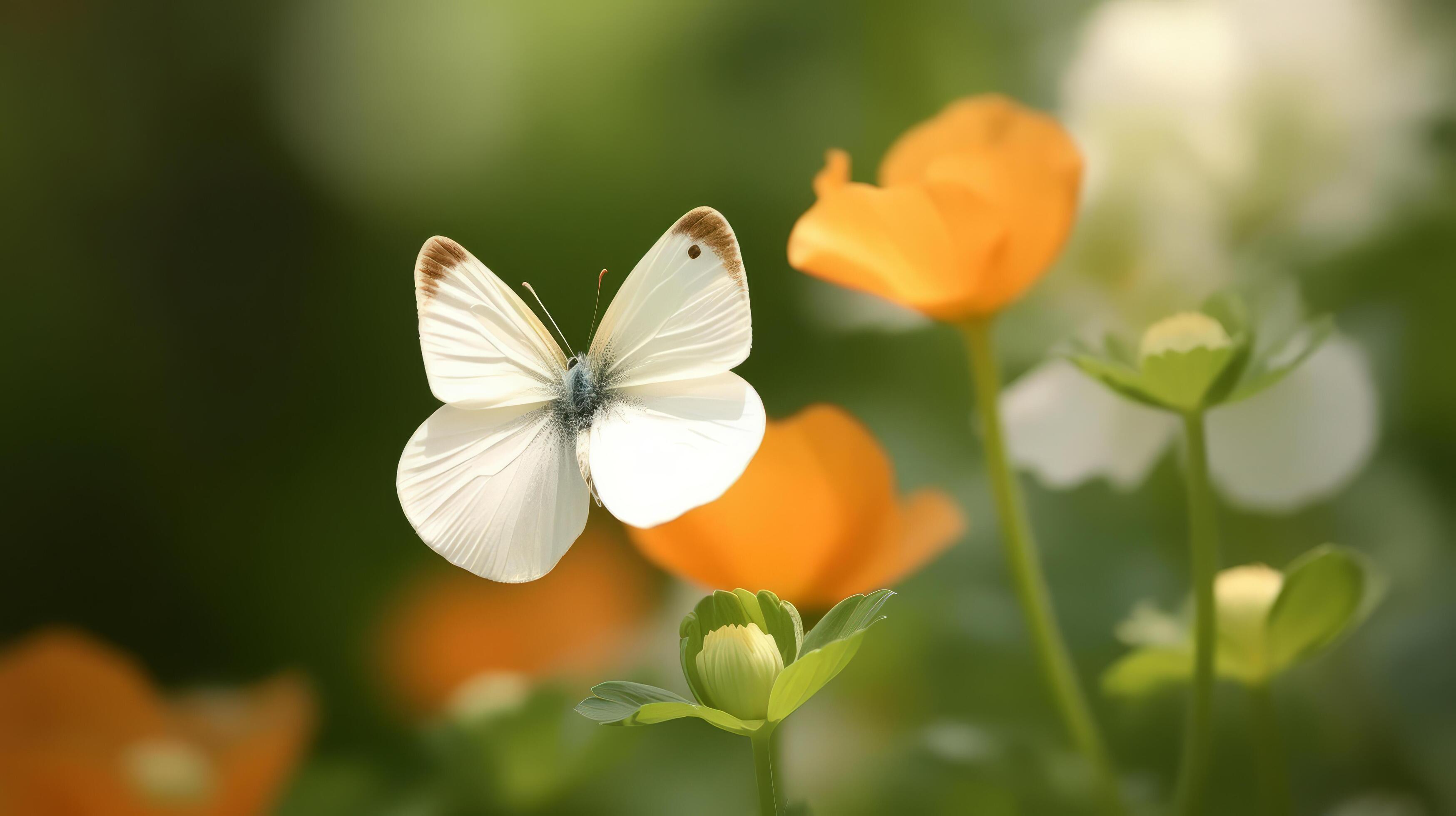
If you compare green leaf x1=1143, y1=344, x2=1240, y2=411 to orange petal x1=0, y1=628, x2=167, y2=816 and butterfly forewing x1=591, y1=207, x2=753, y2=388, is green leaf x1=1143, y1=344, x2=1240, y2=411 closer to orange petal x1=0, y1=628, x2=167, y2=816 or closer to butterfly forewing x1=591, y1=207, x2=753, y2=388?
A: butterfly forewing x1=591, y1=207, x2=753, y2=388

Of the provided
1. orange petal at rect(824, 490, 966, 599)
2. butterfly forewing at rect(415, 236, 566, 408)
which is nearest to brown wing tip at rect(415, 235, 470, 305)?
butterfly forewing at rect(415, 236, 566, 408)

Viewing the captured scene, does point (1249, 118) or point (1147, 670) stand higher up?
point (1249, 118)

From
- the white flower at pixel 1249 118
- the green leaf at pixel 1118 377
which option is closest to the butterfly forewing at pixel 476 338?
the green leaf at pixel 1118 377

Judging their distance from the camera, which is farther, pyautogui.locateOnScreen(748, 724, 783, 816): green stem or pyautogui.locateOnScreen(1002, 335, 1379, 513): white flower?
pyautogui.locateOnScreen(1002, 335, 1379, 513): white flower

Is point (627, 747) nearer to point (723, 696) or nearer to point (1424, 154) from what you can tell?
point (723, 696)

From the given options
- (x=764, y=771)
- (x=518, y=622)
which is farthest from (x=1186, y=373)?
(x=518, y=622)

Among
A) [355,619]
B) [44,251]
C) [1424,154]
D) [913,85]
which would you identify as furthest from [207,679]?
[1424,154]

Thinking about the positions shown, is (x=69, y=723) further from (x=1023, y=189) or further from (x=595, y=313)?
(x=1023, y=189)
